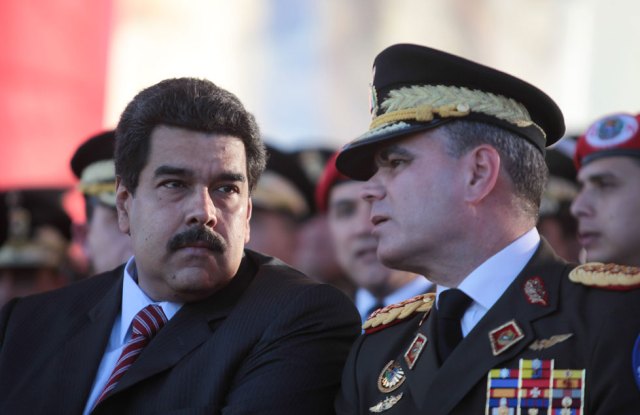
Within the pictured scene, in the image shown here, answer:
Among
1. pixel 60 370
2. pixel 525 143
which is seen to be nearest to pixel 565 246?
pixel 525 143

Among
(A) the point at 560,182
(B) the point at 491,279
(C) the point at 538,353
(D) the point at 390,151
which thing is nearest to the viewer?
(C) the point at 538,353

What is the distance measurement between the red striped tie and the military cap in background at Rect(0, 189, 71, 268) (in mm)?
3791

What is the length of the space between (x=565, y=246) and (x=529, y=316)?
367cm

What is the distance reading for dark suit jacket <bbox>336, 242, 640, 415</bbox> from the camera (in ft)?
12.2

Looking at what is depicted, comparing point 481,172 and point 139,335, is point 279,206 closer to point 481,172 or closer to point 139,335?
point 139,335

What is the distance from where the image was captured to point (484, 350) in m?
4.02

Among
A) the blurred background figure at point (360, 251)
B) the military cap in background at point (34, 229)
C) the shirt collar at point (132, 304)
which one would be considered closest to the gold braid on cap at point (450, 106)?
the shirt collar at point (132, 304)

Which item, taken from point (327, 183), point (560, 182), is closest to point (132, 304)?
Result: point (327, 183)

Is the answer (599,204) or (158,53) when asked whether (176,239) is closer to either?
(599,204)

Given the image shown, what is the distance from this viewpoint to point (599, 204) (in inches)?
239

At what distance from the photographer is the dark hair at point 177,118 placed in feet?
15.8

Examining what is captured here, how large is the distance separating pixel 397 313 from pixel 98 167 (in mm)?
2752

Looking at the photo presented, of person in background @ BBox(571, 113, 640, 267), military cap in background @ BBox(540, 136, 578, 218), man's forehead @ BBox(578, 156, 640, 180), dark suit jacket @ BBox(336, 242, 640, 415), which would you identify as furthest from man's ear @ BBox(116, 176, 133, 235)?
military cap in background @ BBox(540, 136, 578, 218)

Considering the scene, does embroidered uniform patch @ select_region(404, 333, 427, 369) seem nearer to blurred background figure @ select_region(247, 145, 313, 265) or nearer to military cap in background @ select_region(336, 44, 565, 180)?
military cap in background @ select_region(336, 44, 565, 180)
